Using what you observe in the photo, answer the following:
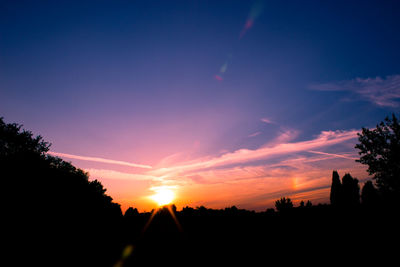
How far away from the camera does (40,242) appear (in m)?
8.03

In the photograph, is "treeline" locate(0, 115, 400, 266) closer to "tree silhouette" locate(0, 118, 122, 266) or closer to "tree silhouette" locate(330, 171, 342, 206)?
"tree silhouette" locate(0, 118, 122, 266)

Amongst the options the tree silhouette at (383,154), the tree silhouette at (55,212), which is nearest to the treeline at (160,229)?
the tree silhouette at (55,212)

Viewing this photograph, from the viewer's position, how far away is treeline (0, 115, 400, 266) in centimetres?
754

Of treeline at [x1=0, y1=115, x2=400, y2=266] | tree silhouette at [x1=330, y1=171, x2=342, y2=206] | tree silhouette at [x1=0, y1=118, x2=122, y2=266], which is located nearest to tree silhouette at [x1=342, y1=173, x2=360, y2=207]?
tree silhouette at [x1=330, y1=171, x2=342, y2=206]

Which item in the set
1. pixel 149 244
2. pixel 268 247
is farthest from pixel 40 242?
pixel 268 247

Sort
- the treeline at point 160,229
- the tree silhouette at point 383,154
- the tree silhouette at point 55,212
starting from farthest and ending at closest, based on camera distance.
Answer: the tree silhouette at point 383,154 < the tree silhouette at point 55,212 < the treeline at point 160,229

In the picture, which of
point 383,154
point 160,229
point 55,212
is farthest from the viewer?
point 383,154

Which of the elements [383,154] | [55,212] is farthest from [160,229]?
[383,154]

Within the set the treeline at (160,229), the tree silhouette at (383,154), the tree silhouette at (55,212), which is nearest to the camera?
the treeline at (160,229)

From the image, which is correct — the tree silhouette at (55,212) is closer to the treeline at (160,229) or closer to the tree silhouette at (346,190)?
the treeline at (160,229)

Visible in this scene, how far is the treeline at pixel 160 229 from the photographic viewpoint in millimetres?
7543

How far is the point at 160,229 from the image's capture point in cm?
1107

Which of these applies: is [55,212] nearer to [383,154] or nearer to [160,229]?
[160,229]

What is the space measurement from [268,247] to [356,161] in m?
34.8
